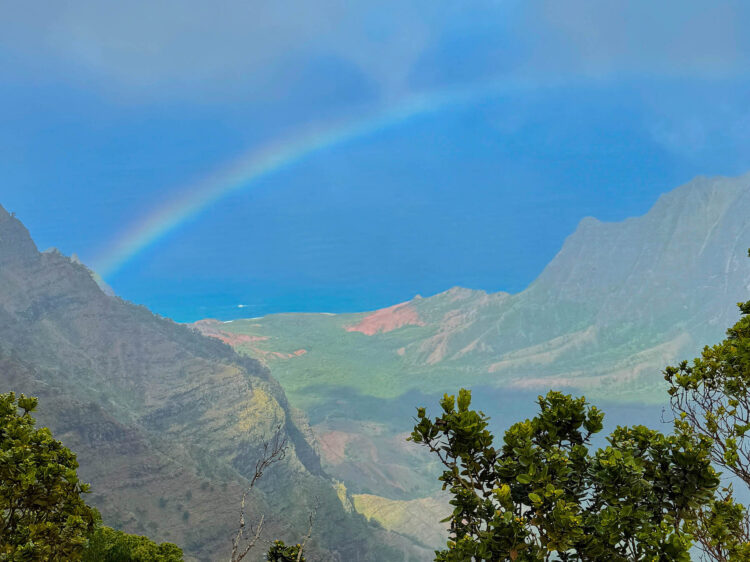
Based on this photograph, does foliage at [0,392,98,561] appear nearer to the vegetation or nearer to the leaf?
the vegetation

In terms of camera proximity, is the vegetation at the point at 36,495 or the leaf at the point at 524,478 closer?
the leaf at the point at 524,478

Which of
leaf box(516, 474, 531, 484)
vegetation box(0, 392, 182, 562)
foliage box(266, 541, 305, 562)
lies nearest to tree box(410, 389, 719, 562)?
leaf box(516, 474, 531, 484)

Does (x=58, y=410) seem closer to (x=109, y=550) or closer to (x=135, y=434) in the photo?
(x=135, y=434)

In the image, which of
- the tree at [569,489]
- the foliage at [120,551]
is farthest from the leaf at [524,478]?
the foliage at [120,551]

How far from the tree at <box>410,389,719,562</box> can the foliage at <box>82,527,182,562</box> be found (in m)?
10.7

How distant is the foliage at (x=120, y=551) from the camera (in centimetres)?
1499

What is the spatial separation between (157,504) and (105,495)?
12644mm

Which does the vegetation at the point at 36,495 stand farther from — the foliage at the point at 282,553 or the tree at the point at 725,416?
the tree at the point at 725,416

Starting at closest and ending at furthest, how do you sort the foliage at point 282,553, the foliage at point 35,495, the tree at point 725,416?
the foliage at point 35,495
the tree at point 725,416
the foliage at point 282,553

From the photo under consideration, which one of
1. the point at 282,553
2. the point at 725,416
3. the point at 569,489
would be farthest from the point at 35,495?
the point at 725,416

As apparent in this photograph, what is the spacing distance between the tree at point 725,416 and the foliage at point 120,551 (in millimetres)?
15104

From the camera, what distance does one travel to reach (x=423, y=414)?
9.19m

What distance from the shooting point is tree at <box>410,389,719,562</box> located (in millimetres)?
8383

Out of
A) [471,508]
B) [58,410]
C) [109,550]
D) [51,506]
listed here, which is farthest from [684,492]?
[58,410]
